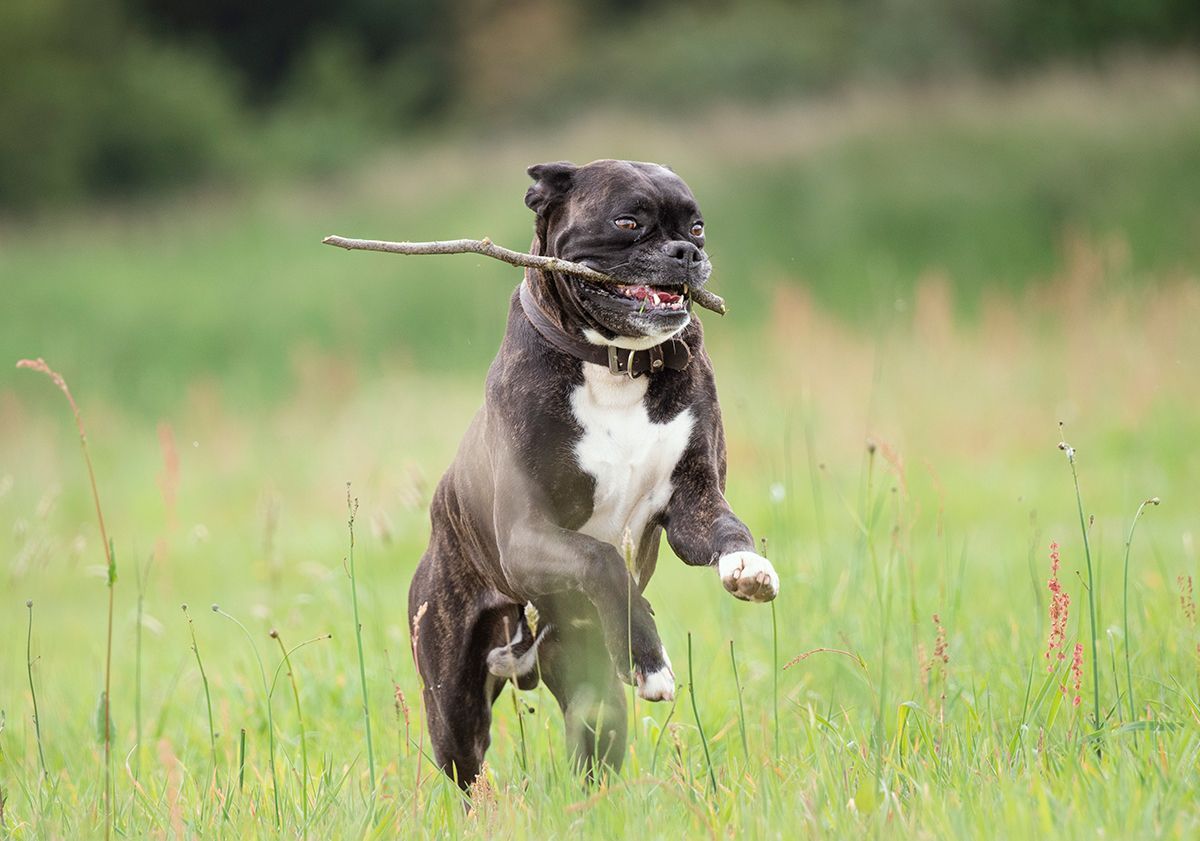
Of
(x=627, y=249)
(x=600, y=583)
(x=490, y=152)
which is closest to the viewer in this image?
(x=600, y=583)

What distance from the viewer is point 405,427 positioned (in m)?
11.6

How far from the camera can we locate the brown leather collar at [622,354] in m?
3.57

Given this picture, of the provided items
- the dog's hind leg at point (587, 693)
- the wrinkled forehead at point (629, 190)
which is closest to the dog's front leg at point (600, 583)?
the dog's hind leg at point (587, 693)

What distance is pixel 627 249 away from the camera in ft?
11.9

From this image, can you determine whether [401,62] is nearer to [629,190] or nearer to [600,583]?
[629,190]

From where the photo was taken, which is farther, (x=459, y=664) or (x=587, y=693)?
(x=459, y=664)

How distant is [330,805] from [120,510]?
856cm

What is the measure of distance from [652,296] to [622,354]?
0.16 m

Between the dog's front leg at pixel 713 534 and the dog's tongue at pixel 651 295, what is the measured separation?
0.39 metres

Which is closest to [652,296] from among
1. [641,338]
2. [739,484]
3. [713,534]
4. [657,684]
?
[641,338]

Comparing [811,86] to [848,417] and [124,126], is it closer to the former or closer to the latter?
[124,126]

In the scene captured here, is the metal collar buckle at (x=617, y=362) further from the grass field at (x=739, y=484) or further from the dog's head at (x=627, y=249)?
the grass field at (x=739, y=484)

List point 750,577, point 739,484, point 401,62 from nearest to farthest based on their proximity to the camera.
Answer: point 750,577 < point 739,484 < point 401,62

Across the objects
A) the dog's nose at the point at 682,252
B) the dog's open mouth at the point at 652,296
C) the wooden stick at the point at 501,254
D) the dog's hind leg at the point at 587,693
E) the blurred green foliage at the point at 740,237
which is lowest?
the blurred green foliage at the point at 740,237
